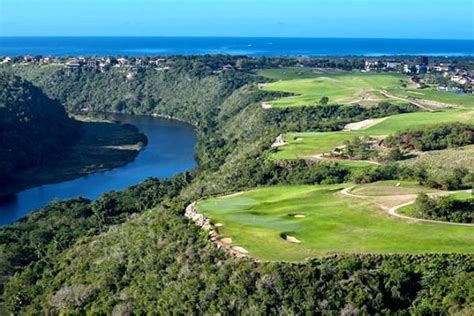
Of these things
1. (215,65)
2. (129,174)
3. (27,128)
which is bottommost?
(129,174)

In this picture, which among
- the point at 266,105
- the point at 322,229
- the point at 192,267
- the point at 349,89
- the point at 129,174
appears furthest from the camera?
the point at 349,89

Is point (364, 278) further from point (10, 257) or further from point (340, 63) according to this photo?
point (340, 63)

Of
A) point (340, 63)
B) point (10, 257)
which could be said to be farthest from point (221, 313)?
point (340, 63)

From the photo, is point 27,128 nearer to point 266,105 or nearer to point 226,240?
point 266,105

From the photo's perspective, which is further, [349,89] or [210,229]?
[349,89]

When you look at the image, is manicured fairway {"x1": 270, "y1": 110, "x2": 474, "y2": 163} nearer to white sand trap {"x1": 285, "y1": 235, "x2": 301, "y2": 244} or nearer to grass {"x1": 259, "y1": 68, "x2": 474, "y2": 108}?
grass {"x1": 259, "y1": 68, "x2": 474, "y2": 108}

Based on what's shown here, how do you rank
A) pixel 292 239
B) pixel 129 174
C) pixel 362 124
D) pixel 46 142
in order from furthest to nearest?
1. pixel 46 142
2. pixel 129 174
3. pixel 362 124
4. pixel 292 239

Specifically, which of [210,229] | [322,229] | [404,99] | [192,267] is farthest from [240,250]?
[404,99]
